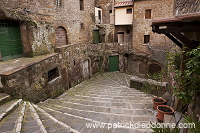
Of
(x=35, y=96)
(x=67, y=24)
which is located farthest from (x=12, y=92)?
(x=67, y=24)

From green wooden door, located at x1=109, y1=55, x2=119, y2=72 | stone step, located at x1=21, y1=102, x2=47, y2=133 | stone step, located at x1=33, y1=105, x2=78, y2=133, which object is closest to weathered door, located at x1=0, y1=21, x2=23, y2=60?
stone step, located at x1=21, y1=102, x2=47, y2=133

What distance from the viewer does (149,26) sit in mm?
13117

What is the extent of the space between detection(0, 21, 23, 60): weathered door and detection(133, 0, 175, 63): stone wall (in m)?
10.6

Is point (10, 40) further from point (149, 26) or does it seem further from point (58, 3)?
point (149, 26)

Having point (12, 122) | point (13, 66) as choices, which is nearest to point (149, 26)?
point (13, 66)

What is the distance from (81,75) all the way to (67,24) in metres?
4.77

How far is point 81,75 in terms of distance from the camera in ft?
39.0

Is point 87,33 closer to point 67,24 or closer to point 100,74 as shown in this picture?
point 67,24

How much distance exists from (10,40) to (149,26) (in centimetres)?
1198

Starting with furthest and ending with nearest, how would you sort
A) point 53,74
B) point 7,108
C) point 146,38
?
point 146,38, point 53,74, point 7,108

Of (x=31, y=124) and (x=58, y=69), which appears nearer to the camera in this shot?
(x=31, y=124)

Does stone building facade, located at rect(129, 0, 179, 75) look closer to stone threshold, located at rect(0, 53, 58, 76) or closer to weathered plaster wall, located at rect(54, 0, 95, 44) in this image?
weathered plaster wall, located at rect(54, 0, 95, 44)

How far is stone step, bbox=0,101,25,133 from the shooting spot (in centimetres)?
275

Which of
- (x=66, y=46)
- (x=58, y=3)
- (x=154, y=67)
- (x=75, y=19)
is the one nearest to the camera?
(x=66, y=46)
